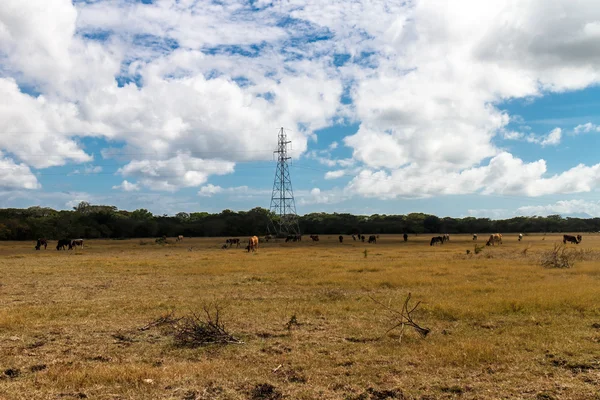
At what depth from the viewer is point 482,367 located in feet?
25.2

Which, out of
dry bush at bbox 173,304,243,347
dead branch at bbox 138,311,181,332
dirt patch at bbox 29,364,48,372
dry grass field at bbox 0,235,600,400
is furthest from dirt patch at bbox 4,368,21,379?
dead branch at bbox 138,311,181,332

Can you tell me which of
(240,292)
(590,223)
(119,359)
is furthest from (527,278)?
(590,223)

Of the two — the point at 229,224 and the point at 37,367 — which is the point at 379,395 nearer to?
the point at 37,367

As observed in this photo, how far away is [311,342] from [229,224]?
97.4 meters

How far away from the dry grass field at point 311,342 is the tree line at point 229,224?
250ft

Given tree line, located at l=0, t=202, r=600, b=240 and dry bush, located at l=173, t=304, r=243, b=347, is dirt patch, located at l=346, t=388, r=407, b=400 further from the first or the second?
tree line, located at l=0, t=202, r=600, b=240

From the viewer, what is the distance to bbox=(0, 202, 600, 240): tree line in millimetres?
87562

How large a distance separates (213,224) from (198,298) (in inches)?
3601

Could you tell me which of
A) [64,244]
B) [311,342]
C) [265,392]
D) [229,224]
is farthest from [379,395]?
[229,224]

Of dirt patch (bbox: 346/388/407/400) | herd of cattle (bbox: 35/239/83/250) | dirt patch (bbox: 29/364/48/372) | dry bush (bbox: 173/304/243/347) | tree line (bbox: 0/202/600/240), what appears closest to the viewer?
dirt patch (bbox: 346/388/407/400)

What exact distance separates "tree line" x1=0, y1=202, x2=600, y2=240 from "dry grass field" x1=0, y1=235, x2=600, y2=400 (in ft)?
250

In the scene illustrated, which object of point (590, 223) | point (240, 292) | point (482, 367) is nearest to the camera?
point (482, 367)

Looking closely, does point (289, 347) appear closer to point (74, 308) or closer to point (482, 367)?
point (482, 367)

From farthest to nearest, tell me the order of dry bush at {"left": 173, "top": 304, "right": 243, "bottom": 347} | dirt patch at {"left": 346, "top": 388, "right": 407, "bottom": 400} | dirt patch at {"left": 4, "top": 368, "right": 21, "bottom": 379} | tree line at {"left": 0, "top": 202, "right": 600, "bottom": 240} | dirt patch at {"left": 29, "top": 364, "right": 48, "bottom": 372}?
Answer: 1. tree line at {"left": 0, "top": 202, "right": 600, "bottom": 240}
2. dry bush at {"left": 173, "top": 304, "right": 243, "bottom": 347}
3. dirt patch at {"left": 29, "top": 364, "right": 48, "bottom": 372}
4. dirt patch at {"left": 4, "top": 368, "right": 21, "bottom": 379}
5. dirt patch at {"left": 346, "top": 388, "right": 407, "bottom": 400}
